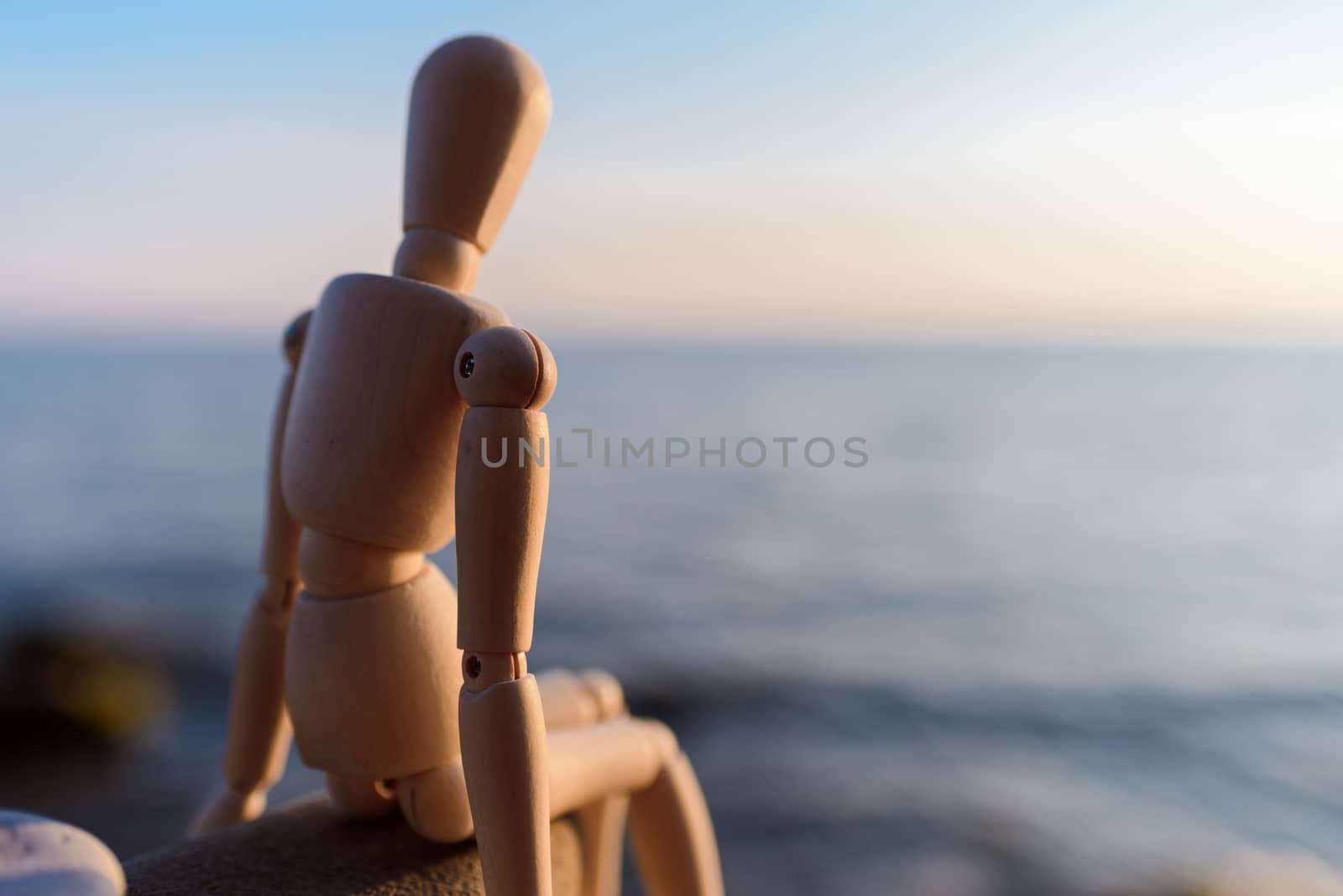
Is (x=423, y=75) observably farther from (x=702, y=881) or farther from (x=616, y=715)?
(x=702, y=881)

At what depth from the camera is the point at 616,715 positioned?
201 cm

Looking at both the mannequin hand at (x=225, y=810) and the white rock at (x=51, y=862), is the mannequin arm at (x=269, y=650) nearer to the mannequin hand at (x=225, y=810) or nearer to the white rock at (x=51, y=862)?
the mannequin hand at (x=225, y=810)

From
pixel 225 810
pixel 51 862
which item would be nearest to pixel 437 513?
pixel 51 862

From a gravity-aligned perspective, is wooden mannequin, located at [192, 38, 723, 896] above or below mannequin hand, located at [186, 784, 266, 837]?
above

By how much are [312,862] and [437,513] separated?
0.59 m

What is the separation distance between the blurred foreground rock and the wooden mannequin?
5 cm

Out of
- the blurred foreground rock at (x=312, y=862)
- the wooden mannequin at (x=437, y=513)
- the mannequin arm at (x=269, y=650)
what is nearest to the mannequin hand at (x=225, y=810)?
the mannequin arm at (x=269, y=650)

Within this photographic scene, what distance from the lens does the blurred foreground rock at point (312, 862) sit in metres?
1.54

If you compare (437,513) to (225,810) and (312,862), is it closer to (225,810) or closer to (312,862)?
(312,862)

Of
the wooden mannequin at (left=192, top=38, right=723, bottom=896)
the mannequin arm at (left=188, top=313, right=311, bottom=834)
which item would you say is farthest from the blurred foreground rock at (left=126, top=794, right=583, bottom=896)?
the mannequin arm at (left=188, top=313, right=311, bottom=834)

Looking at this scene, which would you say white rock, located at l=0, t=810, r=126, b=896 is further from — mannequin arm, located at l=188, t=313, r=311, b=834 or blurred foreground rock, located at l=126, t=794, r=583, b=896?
mannequin arm, located at l=188, t=313, r=311, b=834

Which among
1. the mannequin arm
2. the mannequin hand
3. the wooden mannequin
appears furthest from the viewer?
the mannequin hand

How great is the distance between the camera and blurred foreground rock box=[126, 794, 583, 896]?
1.54 meters

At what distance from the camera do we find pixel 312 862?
1.62 meters
